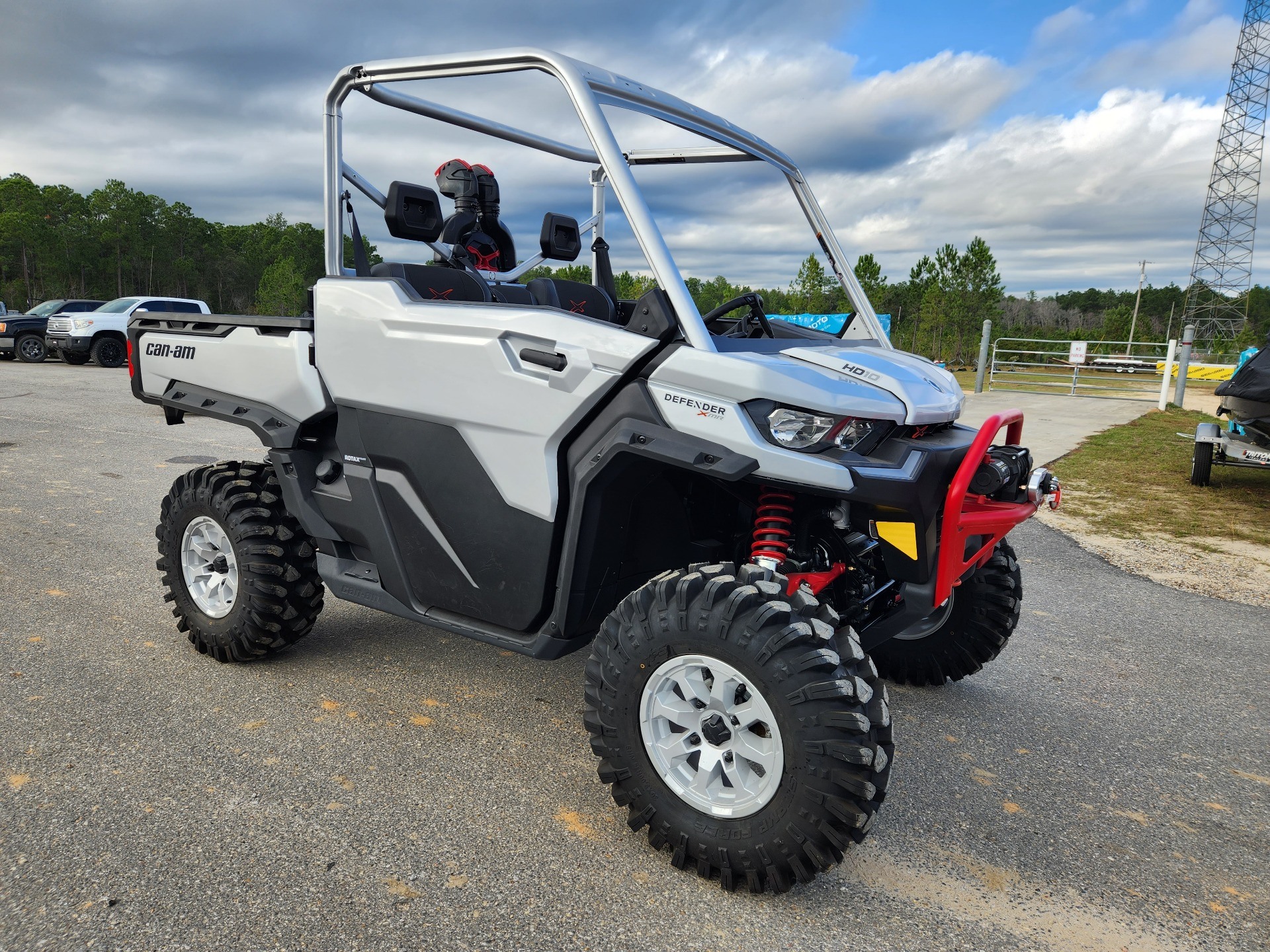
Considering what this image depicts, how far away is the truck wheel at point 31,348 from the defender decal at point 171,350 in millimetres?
22747

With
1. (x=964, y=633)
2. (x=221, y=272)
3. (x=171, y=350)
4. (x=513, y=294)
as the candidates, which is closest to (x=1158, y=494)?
(x=964, y=633)

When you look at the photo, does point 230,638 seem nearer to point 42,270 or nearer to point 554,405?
point 554,405

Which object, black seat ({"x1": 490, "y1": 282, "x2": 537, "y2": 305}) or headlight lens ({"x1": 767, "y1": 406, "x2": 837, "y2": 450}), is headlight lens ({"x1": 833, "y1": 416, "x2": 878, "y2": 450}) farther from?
black seat ({"x1": 490, "y1": 282, "x2": 537, "y2": 305})

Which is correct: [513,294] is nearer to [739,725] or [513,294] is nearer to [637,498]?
[637,498]

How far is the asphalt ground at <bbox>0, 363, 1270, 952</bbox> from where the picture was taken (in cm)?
221

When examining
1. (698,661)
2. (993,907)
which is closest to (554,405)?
(698,661)

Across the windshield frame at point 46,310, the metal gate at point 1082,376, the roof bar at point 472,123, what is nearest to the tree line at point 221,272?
the metal gate at point 1082,376

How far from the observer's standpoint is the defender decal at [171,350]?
12.5 ft

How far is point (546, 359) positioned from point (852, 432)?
0.93 m

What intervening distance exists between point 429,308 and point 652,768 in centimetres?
163

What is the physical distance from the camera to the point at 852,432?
2.44m

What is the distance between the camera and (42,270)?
70.2 metres

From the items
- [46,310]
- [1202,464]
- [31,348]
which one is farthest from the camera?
[46,310]

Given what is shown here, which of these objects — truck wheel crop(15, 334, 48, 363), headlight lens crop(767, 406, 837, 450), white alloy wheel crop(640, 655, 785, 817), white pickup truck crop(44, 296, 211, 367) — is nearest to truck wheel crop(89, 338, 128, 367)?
white pickup truck crop(44, 296, 211, 367)
